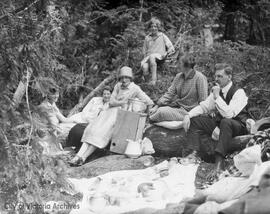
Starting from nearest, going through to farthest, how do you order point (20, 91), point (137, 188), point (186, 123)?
point (20, 91) < point (137, 188) < point (186, 123)

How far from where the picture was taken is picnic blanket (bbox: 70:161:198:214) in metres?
6.18

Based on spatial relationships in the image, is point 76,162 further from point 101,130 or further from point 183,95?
point 183,95

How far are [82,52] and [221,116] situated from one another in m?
6.63

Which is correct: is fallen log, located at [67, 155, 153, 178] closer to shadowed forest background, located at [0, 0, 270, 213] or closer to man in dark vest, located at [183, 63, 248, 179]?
man in dark vest, located at [183, 63, 248, 179]

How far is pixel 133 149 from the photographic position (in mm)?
8391

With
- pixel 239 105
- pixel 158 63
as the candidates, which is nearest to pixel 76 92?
pixel 158 63

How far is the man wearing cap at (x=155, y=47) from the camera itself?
448 inches

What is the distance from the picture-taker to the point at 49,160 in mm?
5516

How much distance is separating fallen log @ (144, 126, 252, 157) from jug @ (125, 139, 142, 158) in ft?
0.70

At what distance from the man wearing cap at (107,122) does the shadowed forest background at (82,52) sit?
2.85ft

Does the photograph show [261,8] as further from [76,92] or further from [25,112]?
[25,112]

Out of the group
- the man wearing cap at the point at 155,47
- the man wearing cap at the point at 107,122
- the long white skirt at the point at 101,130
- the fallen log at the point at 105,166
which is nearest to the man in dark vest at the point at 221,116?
the fallen log at the point at 105,166

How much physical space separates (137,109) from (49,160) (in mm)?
3574

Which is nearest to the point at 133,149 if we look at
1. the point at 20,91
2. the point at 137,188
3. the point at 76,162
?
the point at 76,162
